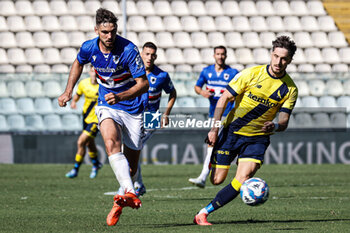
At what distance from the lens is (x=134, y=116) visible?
23.5 ft

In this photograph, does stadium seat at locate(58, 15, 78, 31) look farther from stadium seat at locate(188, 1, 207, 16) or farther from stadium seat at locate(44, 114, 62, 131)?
stadium seat at locate(44, 114, 62, 131)

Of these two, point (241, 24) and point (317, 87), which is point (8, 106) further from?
point (241, 24)

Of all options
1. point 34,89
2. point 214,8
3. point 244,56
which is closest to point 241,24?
point 214,8

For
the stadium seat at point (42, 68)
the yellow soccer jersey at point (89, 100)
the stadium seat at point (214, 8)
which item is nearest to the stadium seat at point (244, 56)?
the stadium seat at point (214, 8)

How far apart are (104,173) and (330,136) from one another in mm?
5436

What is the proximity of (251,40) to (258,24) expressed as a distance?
69 cm

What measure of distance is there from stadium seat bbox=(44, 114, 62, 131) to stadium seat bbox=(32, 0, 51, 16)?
16.5ft

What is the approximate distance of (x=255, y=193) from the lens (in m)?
6.39

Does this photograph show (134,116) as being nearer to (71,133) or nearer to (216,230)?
(216,230)

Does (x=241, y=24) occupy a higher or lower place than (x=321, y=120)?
higher

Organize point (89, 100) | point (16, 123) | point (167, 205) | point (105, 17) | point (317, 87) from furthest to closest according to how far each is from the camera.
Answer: point (317, 87)
point (16, 123)
point (89, 100)
point (167, 205)
point (105, 17)

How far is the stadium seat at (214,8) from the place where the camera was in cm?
2105

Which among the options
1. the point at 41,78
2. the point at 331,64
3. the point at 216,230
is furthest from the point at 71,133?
the point at 216,230

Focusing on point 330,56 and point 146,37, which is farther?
point 330,56
